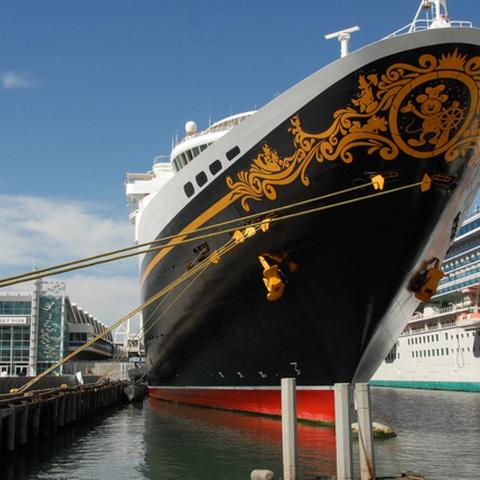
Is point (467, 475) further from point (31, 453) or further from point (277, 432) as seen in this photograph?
point (31, 453)

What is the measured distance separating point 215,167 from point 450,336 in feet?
126

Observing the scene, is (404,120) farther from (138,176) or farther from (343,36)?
(138,176)

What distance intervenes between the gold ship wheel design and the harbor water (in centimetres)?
667

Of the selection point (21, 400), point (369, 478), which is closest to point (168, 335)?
point (21, 400)

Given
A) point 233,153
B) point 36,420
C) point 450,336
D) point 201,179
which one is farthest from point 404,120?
point 450,336

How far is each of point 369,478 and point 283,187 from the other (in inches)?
300

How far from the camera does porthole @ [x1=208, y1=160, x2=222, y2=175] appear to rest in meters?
16.9

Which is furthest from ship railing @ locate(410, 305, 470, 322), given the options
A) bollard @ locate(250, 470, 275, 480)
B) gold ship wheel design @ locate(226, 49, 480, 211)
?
bollard @ locate(250, 470, 275, 480)

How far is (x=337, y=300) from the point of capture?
1633 centimetres

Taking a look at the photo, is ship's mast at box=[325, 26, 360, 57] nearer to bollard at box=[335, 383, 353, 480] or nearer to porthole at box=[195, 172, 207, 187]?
porthole at box=[195, 172, 207, 187]

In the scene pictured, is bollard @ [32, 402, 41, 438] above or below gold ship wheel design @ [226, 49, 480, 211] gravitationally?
below

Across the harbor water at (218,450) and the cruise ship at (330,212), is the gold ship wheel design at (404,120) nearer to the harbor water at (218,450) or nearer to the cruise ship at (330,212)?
the cruise ship at (330,212)

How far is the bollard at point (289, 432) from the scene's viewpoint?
10461mm

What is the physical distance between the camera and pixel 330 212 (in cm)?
1557
